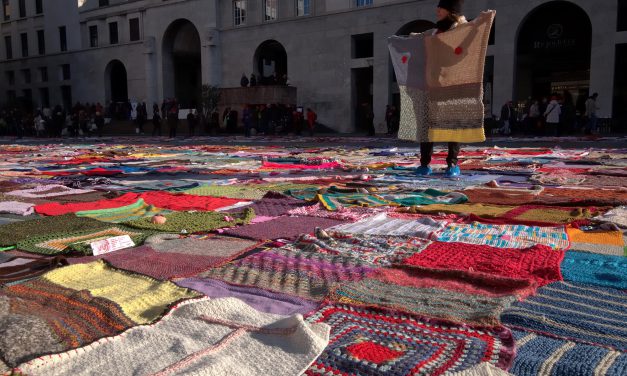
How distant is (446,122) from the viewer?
6.08 metres

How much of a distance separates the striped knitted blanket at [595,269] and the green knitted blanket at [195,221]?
6.39 ft

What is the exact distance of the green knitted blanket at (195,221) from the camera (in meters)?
3.23

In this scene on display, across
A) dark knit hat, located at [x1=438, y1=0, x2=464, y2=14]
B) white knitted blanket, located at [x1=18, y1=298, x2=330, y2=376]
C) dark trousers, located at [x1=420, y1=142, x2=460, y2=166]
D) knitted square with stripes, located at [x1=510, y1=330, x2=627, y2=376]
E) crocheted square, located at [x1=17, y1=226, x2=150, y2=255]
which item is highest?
dark knit hat, located at [x1=438, y1=0, x2=464, y2=14]

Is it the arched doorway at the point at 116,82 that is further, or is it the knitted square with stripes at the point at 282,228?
the arched doorway at the point at 116,82

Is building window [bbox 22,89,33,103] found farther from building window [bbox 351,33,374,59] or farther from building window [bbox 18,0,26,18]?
building window [bbox 351,33,374,59]

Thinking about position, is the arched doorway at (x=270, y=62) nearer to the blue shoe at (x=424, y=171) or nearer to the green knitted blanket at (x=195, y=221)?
the blue shoe at (x=424, y=171)

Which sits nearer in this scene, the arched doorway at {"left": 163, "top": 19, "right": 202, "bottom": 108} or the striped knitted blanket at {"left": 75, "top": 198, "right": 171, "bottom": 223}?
the striped knitted blanket at {"left": 75, "top": 198, "right": 171, "bottom": 223}

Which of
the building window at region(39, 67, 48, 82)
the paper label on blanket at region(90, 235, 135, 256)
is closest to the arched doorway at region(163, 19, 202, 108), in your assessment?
the building window at region(39, 67, 48, 82)

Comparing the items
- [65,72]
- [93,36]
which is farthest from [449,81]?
[65,72]

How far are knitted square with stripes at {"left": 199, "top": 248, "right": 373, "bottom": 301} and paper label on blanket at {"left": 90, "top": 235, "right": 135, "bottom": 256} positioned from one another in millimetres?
690

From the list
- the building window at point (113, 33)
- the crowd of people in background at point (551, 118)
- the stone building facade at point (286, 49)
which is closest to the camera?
the crowd of people in background at point (551, 118)

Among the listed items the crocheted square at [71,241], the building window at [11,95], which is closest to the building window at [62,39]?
the building window at [11,95]

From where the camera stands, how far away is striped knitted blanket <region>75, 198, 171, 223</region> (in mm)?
3684

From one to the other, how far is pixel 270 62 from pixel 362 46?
26.0 feet
